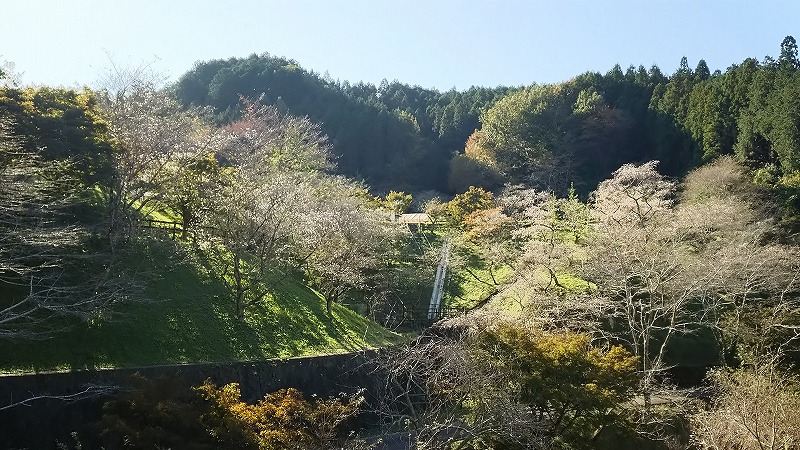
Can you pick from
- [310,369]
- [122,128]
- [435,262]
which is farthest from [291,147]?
[310,369]

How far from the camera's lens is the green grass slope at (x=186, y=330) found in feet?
36.8

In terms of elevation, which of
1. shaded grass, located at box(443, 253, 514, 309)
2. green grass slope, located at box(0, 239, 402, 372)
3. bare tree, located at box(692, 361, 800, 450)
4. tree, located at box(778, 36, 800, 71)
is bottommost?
bare tree, located at box(692, 361, 800, 450)

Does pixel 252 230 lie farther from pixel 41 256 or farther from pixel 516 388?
pixel 516 388

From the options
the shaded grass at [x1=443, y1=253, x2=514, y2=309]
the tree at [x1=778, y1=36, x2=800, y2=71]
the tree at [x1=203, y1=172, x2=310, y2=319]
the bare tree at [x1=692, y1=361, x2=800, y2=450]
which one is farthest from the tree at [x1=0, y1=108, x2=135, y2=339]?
the tree at [x1=778, y1=36, x2=800, y2=71]

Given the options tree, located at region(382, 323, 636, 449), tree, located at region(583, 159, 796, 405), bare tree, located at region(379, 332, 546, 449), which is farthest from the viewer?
tree, located at region(583, 159, 796, 405)

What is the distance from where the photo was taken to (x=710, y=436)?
11.0 metres

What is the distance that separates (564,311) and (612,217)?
25.1 feet

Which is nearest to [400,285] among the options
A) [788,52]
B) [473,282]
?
[473,282]

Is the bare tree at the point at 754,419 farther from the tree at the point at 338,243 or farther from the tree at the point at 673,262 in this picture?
the tree at the point at 338,243

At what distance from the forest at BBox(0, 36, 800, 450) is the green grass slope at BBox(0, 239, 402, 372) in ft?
0.24

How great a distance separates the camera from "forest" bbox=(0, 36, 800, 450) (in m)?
10.7

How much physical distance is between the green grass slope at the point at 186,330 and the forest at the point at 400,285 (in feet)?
0.24

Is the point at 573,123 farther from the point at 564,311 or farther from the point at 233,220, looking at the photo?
the point at 233,220

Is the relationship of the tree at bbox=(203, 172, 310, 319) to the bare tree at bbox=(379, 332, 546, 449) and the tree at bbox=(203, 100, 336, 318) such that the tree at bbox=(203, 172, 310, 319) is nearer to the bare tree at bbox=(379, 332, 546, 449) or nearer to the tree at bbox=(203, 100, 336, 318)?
the tree at bbox=(203, 100, 336, 318)
